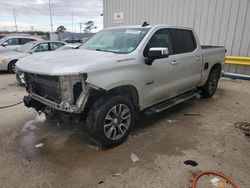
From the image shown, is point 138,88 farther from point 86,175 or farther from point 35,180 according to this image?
point 35,180

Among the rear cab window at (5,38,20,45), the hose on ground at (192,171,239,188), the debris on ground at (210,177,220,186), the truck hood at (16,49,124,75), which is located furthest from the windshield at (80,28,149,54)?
the rear cab window at (5,38,20,45)

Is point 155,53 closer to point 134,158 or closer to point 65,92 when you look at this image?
point 65,92

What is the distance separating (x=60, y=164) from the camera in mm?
2809

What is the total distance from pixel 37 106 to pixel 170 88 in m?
2.47

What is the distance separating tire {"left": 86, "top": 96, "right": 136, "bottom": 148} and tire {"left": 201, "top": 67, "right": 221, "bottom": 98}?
3.12 m

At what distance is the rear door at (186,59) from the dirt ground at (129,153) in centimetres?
75

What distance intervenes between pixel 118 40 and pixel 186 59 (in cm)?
152

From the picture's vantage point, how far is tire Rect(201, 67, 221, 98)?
564 cm

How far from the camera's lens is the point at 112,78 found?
9.47 ft

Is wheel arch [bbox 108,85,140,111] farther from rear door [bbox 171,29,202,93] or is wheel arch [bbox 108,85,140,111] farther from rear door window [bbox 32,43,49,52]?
rear door window [bbox 32,43,49,52]

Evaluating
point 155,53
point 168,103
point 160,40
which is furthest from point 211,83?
point 155,53

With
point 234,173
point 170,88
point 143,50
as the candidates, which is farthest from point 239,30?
point 234,173

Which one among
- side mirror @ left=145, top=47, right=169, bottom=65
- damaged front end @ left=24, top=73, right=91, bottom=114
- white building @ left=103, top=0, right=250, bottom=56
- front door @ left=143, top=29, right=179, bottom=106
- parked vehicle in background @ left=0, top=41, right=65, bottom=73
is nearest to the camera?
damaged front end @ left=24, top=73, right=91, bottom=114

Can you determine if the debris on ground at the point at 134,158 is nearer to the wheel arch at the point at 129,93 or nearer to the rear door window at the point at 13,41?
the wheel arch at the point at 129,93
